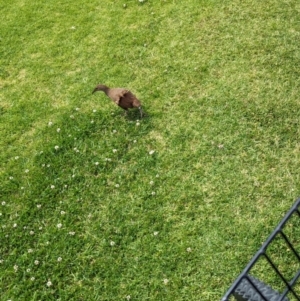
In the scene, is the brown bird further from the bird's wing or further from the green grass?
the green grass

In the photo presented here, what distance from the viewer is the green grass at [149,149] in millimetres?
4371

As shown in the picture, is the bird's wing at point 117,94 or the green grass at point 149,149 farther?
the bird's wing at point 117,94

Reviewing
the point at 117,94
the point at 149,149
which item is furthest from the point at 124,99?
the point at 149,149

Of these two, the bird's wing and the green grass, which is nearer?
the green grass

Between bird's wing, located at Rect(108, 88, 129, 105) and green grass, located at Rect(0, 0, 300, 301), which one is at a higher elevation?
bird's wing, located at Rect(108, 88, 129, 105)

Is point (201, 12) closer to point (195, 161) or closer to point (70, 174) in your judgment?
point (195, 161)

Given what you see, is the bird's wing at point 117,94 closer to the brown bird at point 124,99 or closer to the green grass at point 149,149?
the brown bird at point 124,99

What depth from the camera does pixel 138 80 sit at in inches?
247

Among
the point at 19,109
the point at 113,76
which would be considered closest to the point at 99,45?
the point at 113,76

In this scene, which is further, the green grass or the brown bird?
the brown bird

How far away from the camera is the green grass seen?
14.3ft

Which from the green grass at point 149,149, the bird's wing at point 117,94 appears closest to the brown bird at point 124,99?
the bird's wing at point 117,94

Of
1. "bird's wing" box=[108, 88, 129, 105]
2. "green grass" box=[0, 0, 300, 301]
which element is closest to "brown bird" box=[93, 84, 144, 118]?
"bird's wing" box=[108, 88, 129, 105]

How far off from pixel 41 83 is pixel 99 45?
109 cm
